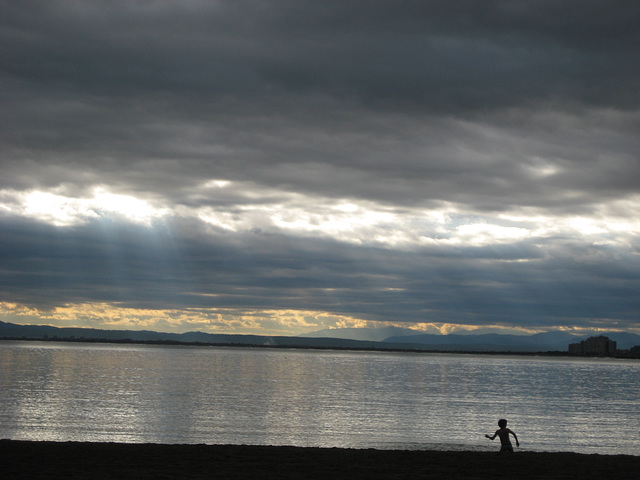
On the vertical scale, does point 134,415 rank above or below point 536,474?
below

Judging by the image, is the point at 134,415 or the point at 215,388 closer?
the point at 134,415

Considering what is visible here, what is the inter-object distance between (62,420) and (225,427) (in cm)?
1287

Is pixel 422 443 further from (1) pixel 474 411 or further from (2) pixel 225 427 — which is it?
(1) pixel 474 411

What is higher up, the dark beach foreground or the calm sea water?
the dark beach foreground

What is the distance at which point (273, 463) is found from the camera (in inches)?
1184

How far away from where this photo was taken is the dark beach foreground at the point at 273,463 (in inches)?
1050

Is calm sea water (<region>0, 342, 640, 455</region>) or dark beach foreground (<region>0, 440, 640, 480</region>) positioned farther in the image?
calm sea water (<region>0, 342, 640, 455</region>)

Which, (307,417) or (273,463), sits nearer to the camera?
(273,463)

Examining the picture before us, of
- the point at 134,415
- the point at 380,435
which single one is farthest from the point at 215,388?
the point at 380,435

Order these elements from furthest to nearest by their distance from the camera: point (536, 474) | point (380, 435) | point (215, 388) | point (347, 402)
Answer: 1. point (215, 388)
2. point (347, 402)
3. point (380, 435)
4. point (536, 474)

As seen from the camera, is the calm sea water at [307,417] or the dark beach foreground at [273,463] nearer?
the dark beach foreground at [273,463]

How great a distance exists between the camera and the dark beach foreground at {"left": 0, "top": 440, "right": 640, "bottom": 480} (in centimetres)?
2667

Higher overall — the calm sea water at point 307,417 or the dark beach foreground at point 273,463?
the dark beach foreground at point 273,463

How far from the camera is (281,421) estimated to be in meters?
56.6
